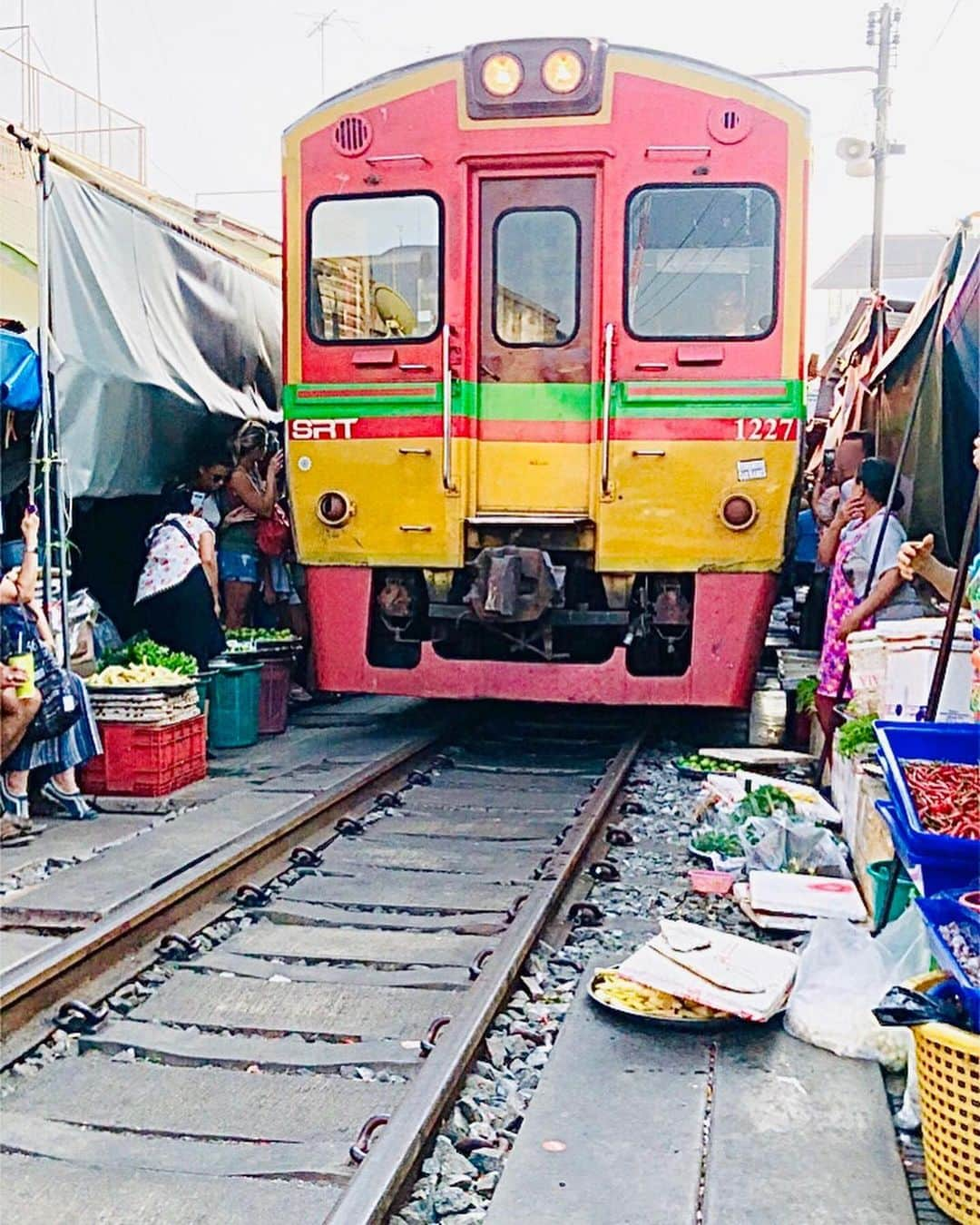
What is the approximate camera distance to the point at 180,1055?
3.42 m

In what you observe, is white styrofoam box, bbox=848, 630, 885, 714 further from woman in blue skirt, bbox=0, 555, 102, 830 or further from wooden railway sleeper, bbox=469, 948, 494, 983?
woman in blue skirt, bbox=0, 555, 102, 830

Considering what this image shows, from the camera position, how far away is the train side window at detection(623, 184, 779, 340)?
6922 mm

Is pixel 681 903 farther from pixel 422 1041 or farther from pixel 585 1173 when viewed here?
pixel 585 1173

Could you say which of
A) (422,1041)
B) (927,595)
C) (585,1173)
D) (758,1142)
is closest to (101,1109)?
(422,1041)

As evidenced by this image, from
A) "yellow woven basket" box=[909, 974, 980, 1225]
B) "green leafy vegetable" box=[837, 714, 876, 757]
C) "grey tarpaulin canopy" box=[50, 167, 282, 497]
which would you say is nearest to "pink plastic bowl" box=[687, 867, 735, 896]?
"green leafy vegetable" box=[837, 714, 876, 757]

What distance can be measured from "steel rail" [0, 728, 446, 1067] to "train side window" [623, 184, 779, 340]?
3.16m

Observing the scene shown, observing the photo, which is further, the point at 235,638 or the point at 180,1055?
the point at 235,638

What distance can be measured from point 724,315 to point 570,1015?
4482mm

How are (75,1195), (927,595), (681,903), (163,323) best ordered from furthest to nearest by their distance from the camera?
(163,323)
(927,595)
(681,903)
(75,1195)

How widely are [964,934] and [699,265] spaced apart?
499cm

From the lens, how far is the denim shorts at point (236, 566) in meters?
8.83

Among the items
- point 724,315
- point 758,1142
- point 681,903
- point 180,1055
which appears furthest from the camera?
point 724,315

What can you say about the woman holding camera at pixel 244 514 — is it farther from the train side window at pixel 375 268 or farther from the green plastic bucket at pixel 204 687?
the train side window at pixel 375 268

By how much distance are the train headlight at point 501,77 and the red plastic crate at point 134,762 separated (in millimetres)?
3762
